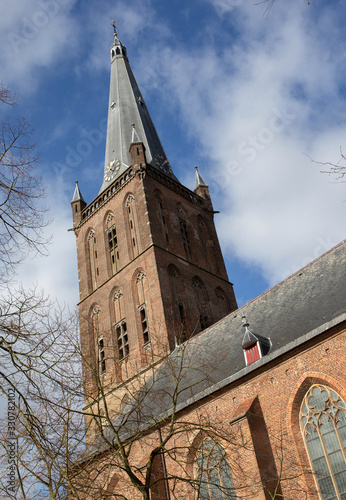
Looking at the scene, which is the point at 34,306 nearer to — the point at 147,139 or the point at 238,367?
the point at 238,367

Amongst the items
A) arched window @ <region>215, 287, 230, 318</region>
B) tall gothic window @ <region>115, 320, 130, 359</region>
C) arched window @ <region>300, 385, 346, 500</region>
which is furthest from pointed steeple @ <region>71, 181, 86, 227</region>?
arched window @ <region>300, 385, 346, 500</region>

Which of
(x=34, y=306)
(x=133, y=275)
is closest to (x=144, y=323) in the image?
(x=133, y=275)

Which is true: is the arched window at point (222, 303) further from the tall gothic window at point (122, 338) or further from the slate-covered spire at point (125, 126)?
the slate-covered spire at point (125, 126)

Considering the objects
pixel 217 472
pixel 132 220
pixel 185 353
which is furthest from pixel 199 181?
pixel 217 472

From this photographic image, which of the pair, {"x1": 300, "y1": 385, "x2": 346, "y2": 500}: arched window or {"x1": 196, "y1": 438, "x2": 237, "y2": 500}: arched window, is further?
{"x1": 300, "y1": 385, "x2": 346, "y2": 500}: arched window

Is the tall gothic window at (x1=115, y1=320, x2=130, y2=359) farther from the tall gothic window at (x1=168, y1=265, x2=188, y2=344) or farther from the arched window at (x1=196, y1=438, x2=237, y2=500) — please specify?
the arched window at (x1=196, y1=438, x2=237, y2=500)

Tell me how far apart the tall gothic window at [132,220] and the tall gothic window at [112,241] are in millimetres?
1305

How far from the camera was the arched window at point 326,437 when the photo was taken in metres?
12.7

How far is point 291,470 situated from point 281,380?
2.25 meters

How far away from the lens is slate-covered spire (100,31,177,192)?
1299 inches

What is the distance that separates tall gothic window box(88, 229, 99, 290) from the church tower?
0.06 meters

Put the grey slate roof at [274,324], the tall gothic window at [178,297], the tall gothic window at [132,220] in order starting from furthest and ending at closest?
the tall gothic window at [132,220] < the tall gothic window at [178,297] < the grey slate roof at [274,324]

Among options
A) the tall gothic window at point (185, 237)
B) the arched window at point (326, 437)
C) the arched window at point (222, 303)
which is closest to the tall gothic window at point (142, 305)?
the tall gothic window at point (185, 237)

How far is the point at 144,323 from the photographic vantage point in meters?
26.0
